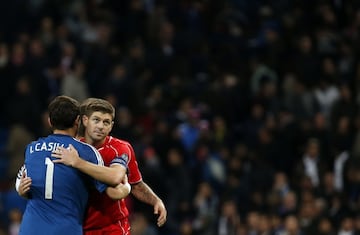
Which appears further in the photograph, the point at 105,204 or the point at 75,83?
the point at 75,83

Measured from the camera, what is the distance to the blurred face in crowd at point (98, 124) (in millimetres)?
7555

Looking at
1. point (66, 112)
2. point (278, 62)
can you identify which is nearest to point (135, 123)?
point (278, 62)

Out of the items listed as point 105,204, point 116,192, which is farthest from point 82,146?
point 105,204

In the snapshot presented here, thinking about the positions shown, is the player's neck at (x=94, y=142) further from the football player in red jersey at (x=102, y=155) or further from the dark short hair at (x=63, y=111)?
the dark short hair at (x=63, y=111)

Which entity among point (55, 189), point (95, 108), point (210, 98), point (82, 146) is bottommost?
point (210, 98)

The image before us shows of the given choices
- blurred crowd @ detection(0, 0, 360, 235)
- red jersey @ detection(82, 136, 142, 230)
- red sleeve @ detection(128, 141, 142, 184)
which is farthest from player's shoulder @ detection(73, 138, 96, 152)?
blurred crowd @ detection(0, 0, 360, 235)

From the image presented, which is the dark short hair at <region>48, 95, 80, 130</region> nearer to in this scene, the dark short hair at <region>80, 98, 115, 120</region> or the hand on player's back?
the dark short hair at <region>80, 98, 115, 120</region>

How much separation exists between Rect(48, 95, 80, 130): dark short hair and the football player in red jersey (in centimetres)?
9

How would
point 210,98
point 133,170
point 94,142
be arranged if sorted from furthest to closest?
point 210,98, point 133,170, point 94,142

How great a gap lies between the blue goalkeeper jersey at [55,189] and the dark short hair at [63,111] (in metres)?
0.11

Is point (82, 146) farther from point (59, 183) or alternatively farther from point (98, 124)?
point (59, 183)

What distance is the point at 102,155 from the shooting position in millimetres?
7773

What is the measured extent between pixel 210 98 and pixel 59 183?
35.3 feet

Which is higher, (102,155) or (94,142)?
(94,142)
